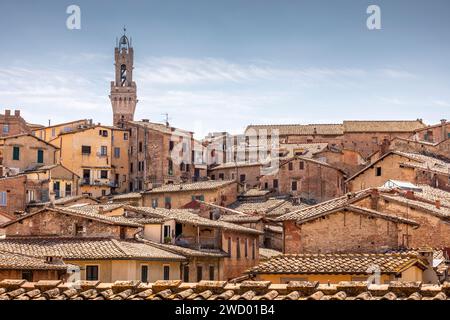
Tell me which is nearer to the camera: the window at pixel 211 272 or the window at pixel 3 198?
the window at pixel 211 272

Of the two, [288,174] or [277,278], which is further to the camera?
[288,174]

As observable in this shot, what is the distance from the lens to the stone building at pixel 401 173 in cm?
6316

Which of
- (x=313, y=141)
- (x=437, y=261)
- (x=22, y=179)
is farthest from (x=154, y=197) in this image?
(x=437, y=261)

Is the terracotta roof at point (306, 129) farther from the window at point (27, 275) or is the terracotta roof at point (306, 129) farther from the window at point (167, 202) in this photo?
the window at point (27, 275)

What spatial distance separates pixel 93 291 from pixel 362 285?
4192 millimetres

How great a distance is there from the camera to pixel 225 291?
639 inches

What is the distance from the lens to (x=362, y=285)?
51.9ft

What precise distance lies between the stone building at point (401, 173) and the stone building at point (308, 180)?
19.2m

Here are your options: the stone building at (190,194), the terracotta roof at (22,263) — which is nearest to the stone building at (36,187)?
the stone building at (190,194)

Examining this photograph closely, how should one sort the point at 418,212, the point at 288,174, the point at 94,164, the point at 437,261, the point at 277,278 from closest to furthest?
the point at 277,278, the point at 437,261, the point at 418,212, the point at 288,174, the point at 94,164

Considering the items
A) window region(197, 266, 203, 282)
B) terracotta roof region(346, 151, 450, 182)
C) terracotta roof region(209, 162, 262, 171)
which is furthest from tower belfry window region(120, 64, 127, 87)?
window region(197, 266, 203, 282)

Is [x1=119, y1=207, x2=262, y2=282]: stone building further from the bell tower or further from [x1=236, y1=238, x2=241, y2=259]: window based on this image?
the bell tower

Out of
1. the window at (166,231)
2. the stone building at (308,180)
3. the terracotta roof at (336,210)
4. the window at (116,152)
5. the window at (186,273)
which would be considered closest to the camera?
the terracotta roof at (336,210)
